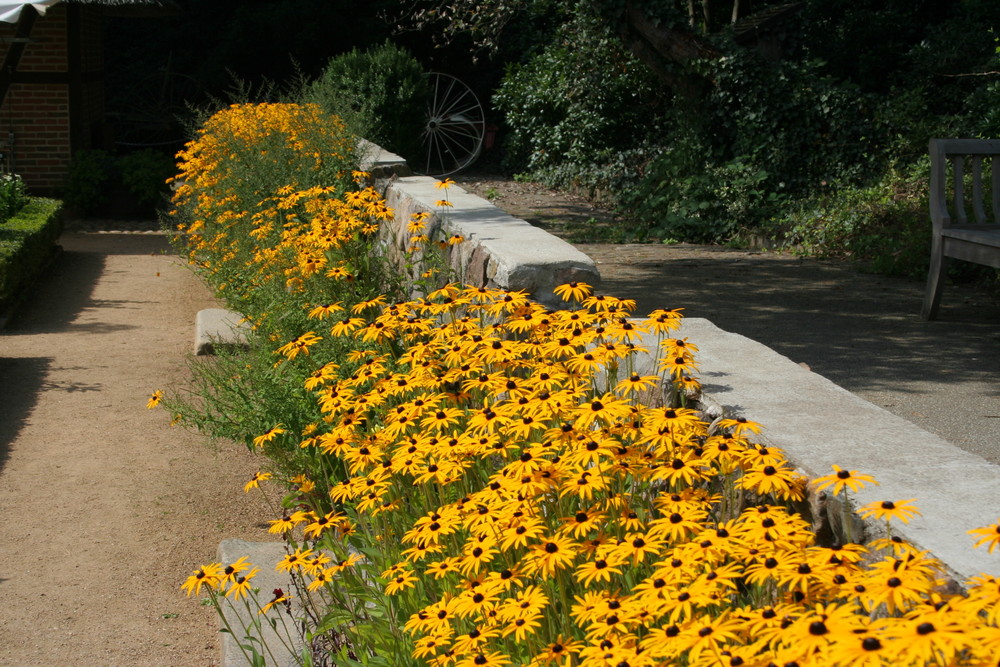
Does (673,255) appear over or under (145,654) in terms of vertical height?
over

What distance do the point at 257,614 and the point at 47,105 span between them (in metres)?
11.6

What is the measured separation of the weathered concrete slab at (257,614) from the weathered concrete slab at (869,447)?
1.45 metres

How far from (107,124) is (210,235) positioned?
797 centimetres

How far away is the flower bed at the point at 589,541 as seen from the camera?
1499 mm

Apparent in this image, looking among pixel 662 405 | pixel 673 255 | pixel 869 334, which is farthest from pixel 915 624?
pixel 673 255

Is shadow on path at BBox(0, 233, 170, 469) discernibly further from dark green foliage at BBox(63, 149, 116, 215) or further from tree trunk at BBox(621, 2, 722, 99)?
tree trunk at BBox(621, 2, 722, 99)

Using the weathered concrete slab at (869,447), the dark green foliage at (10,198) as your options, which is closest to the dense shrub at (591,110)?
the dark green foliage at (10,198)

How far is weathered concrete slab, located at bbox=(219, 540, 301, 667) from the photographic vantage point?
10.2 ft

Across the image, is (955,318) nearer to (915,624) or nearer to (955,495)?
(955,495)

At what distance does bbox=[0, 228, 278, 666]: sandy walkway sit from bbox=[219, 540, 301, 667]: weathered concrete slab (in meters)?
0.18

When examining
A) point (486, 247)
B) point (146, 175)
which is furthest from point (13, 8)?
point (486, 247)

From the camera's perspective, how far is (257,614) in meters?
3.36

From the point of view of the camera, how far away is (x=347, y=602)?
3033 mm

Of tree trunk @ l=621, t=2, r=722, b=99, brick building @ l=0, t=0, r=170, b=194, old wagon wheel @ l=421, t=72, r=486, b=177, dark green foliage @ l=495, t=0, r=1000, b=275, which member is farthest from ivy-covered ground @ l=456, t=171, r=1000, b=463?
brick building @ l=0, t=0, r=170, b=194
